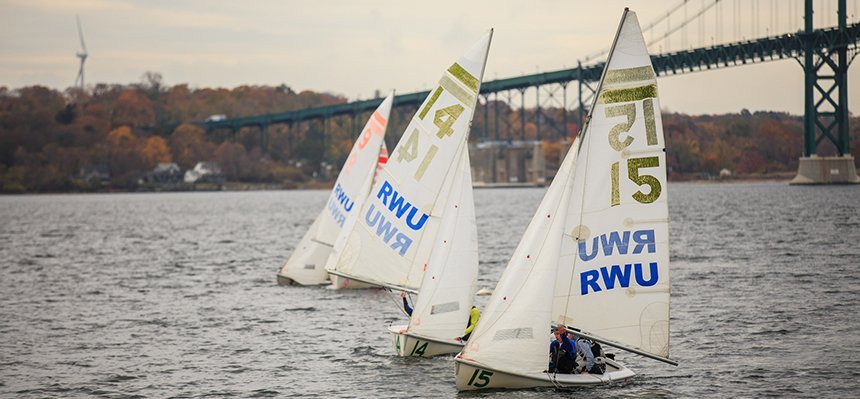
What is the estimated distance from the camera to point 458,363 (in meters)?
21.9

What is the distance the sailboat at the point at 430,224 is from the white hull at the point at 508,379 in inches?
105

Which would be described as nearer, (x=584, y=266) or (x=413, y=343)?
(x=584, y=266)

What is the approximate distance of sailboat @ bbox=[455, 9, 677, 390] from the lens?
2070 cm

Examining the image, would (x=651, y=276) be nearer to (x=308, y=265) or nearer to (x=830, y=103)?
(x=308, y=265)

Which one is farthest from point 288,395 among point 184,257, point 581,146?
point 184,257

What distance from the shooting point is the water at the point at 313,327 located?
24828 millimetres

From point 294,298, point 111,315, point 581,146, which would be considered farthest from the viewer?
point 294,298

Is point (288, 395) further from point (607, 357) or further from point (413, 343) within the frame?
point (607, 357)

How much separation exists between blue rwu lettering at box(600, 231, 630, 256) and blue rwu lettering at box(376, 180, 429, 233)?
637 cm

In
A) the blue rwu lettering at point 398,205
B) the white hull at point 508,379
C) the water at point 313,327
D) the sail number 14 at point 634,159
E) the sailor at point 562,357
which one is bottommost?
the water at point 313,327

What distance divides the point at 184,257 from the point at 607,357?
152ft

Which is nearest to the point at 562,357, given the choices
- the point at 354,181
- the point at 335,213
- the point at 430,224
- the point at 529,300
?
the point at 529,300

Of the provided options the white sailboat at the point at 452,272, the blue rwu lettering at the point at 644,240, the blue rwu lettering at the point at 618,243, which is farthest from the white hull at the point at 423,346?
the blue rwu lettering at the point at 644,240

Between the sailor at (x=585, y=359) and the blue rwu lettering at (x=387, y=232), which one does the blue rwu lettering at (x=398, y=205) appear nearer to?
the blue rwu lettering at (x=387, y=232)
